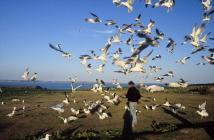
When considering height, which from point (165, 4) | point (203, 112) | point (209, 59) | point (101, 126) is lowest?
point (101, 126)

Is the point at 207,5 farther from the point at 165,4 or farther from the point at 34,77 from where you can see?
the point at 34,77

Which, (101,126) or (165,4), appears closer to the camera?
(165,4)

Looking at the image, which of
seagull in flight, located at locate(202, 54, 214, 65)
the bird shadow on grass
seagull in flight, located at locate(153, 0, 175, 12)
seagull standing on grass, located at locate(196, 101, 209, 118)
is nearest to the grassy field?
the bird shadow on grass

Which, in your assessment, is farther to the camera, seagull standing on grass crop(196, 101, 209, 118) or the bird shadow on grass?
seagull standing on grass crop(196, 101, 209, 118)

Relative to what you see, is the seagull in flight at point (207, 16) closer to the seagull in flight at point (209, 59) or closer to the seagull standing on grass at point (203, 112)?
the seagull in flight at point (209, 59)

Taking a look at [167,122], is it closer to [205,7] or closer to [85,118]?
[85,118]

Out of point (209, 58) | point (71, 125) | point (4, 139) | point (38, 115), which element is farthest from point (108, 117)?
point (209, 58)

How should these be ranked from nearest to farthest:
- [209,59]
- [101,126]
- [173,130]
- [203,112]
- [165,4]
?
→ [165,4], [209,59], [173,130], [101,126], [203,112]

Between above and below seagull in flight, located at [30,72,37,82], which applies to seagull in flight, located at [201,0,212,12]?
above

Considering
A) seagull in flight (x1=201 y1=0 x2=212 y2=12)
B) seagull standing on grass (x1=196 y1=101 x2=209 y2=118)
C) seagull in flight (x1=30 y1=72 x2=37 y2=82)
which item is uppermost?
seagull in flight (x1=201 y1=0 x2=212 y2=12)

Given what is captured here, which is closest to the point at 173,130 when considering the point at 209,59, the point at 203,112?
the point at 209,59

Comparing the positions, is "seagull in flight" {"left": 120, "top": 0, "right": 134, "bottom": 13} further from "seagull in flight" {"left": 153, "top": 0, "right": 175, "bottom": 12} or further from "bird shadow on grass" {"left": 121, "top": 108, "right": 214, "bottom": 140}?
"bird shadow on grass" {"left": 121, "top": 108, "right": 214, "bottom": 140}

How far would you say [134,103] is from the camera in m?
16.5

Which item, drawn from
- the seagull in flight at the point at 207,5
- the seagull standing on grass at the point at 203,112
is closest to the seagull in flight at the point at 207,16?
the seagull in flight at the point at 207,5
